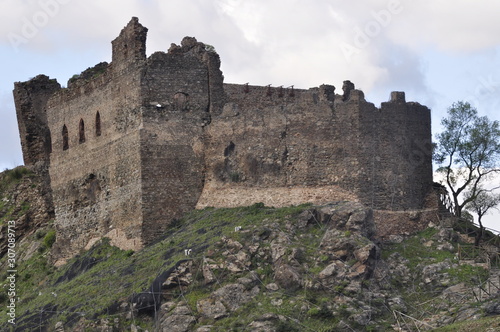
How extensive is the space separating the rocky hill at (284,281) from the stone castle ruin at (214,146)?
1407mm

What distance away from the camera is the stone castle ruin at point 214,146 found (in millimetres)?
57562

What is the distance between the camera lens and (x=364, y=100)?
57.9 m

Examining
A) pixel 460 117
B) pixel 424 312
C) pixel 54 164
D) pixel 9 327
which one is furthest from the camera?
pixel 54 164

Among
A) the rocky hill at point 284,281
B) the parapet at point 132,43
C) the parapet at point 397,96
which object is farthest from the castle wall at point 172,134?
the parapet at point 397,96

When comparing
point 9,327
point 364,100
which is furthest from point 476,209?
point 9,327

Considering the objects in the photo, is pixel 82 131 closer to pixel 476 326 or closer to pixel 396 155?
pixel 396 155

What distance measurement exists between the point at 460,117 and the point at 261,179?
911 centimetres

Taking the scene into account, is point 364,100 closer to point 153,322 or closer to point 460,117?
point 460,117

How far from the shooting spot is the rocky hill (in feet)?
163

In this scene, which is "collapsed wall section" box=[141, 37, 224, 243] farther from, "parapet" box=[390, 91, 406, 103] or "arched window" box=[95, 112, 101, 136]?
"parapet" box=[390, 91, 406, 103]

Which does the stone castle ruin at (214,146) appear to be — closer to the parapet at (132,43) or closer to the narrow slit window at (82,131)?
the parapet at (132,43)

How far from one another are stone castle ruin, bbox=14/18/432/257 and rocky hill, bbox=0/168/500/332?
141 cm

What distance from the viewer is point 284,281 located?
51.1 metres

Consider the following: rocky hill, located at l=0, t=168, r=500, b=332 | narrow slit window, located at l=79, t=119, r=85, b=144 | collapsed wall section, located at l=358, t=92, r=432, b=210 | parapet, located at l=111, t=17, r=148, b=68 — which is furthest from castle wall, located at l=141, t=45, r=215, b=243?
collapsed wall section, located at l=358, t=92, r=432, b=210
